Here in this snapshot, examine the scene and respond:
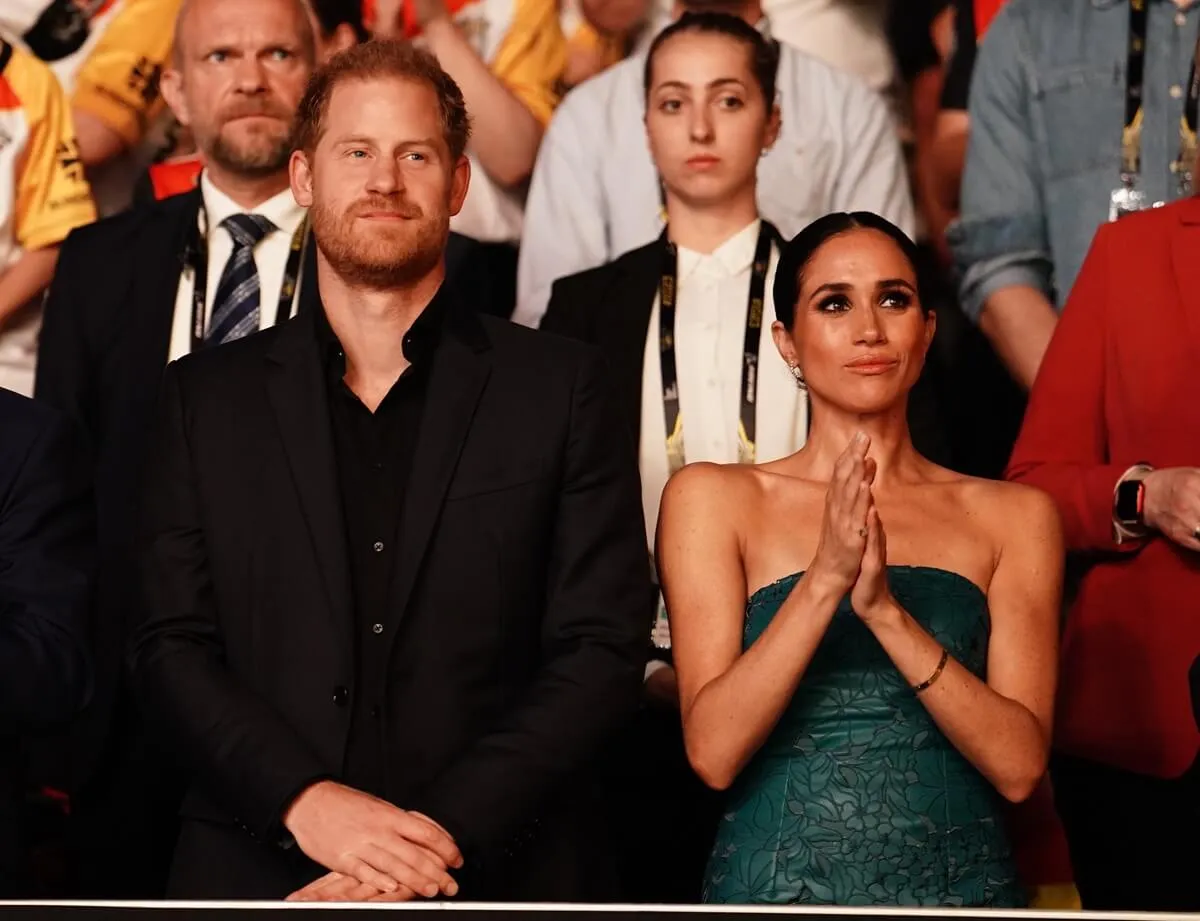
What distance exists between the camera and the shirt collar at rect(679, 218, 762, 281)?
3381 mm

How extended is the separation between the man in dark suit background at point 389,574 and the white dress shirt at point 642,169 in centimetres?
98

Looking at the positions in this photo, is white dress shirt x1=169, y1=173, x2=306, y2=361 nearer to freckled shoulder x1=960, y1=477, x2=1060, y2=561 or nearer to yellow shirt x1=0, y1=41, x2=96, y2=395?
yellow shirt x1=0, y1=41, x2=96, y2=395

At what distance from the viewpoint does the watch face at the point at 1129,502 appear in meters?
2.73

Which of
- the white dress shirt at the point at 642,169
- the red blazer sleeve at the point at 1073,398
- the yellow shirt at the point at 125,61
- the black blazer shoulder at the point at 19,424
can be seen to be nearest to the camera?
the black blazer shoulder at the point at 19,424

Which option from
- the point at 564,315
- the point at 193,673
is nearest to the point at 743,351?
the point at 564,315

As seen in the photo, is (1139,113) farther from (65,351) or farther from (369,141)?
(65,351)

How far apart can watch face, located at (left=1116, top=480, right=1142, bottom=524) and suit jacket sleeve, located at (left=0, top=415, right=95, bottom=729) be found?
4.67ft

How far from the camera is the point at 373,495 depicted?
8.46ft

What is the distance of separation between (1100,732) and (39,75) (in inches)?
91.6

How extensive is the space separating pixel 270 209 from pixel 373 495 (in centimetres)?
108

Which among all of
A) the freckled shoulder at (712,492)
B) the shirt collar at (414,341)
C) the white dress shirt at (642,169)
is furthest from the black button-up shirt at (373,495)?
the white dress shirt at (642,169)

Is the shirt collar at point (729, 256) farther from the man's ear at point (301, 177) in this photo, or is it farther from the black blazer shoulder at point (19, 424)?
the black blazer shoulder at point (19, 424)

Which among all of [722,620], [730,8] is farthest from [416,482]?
[730,8]

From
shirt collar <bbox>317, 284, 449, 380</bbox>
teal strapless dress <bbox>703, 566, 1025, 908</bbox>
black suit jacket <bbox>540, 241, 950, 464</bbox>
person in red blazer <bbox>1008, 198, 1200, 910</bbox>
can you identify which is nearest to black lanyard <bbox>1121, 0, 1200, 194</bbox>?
person in red blazer <bbox>1008, 198, 1200, 910</bbox>
